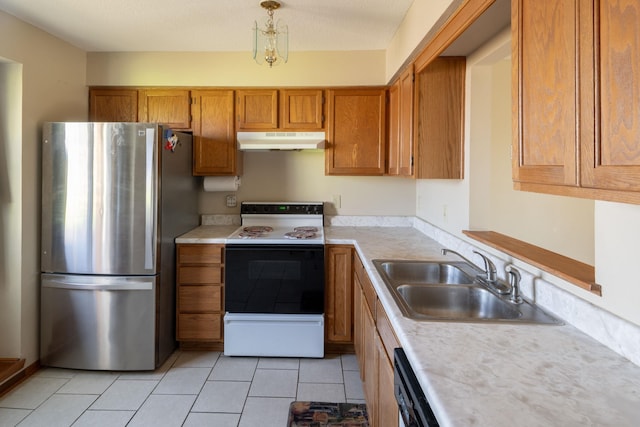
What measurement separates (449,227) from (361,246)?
0.60m

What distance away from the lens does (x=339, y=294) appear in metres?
2.85

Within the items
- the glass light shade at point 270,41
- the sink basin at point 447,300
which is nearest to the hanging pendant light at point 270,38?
the glass light shade at point 270,41

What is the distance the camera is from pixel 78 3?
2.30 metres

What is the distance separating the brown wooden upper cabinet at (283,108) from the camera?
312 cm

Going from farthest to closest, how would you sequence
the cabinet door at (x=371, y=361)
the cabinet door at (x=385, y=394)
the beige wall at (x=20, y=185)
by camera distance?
1. the beige wall at (x=20, y=185)
2. the cabinet door at (x=371, y=361)
3. the cabinet door at (x=385, y=394)

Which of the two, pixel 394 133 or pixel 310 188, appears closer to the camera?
pixel 394 133

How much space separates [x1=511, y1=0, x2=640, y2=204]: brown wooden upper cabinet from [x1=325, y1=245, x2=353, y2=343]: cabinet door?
1.85 m

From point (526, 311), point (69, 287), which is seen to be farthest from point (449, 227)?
point (69, 287)

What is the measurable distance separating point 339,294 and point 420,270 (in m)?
0.94

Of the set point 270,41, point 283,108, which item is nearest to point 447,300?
point 270,41

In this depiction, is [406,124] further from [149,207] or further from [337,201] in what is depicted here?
[149,207]

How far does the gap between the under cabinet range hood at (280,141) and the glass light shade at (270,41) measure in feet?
1.82

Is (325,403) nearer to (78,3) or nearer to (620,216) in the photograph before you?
(620,216)

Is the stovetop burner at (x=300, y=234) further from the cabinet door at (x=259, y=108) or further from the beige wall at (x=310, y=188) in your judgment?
the cabinet door at (x=259, y=108)
